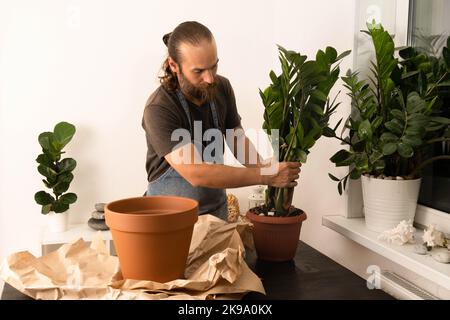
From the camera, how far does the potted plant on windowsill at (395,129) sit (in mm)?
1194

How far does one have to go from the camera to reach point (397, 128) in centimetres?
121

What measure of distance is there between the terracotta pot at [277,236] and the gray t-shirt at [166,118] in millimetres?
399

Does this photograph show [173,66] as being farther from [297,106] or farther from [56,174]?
[56,174]

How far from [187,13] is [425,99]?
1.78m

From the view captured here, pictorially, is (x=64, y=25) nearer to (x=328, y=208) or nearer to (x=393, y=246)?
(x=328, y=208)

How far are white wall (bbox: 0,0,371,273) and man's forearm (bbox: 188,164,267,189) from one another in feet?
3.80

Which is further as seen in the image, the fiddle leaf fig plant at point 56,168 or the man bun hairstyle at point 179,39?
the fiddle leaf fig plant at point 56,168

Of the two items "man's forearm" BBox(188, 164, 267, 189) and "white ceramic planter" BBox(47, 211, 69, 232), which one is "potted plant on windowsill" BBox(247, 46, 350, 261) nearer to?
"man's forearm" BBox(188, 164, 267, 189)

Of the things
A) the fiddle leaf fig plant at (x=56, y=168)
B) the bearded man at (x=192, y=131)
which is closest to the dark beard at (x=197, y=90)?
the bearded man at (x=192, y=131)

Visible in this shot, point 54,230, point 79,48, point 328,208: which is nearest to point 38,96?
point 79,48

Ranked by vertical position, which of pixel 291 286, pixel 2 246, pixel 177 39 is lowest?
pixel 2 246

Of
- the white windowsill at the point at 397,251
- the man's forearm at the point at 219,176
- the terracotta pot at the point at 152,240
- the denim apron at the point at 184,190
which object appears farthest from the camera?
the denim apron at the point at 184,190

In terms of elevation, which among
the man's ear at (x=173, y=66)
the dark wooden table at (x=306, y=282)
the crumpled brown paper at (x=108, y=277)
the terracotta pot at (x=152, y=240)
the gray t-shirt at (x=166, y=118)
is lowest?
the dark wooden table at (x=306, y=282)

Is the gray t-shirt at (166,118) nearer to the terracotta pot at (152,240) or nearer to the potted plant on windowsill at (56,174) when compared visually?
the terracotta pot at (152,240)
